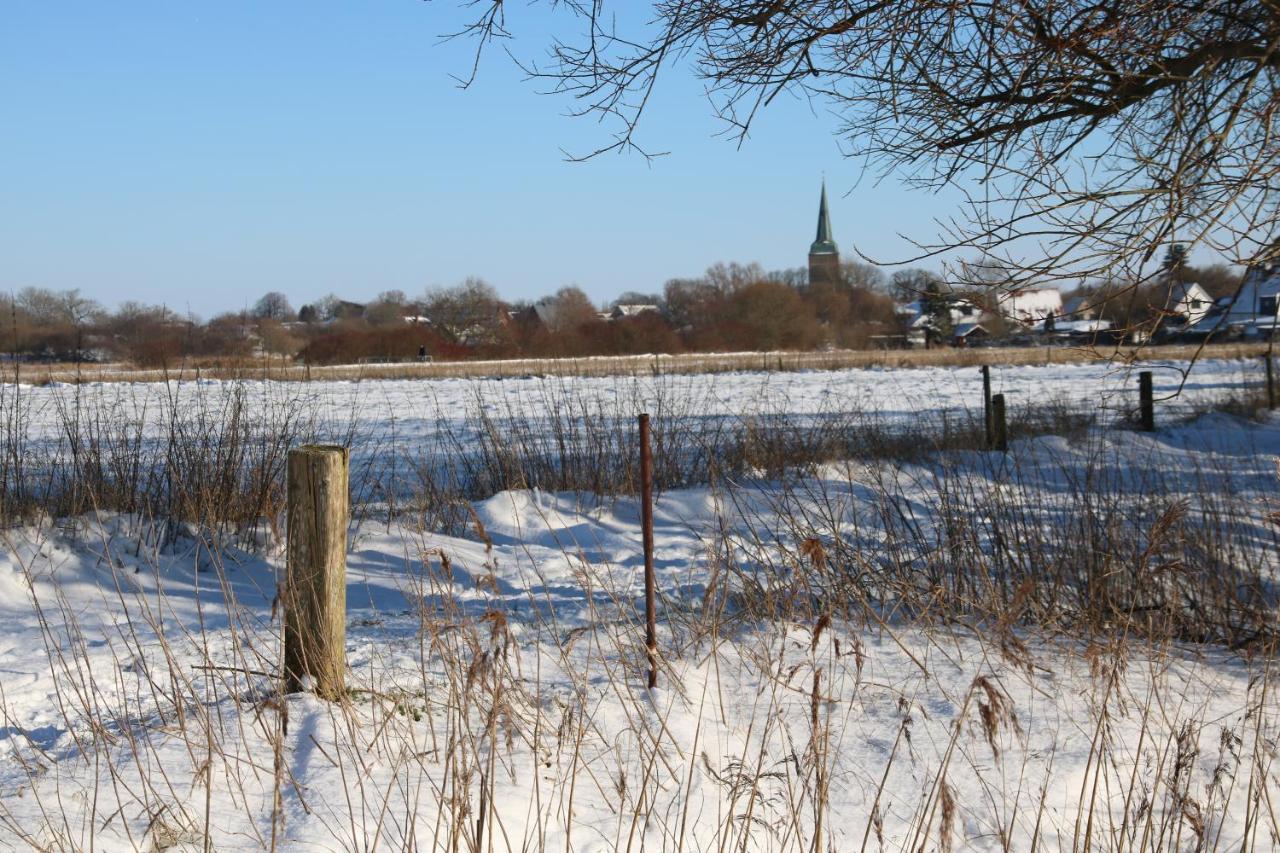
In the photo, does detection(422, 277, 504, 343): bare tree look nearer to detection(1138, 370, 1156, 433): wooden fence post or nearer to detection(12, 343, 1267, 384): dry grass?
detection(12, 343, 1267, 384): dry grass

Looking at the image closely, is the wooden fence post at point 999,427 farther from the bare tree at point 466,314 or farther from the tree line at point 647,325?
the bare tree at point 466,314

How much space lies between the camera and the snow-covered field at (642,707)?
2717 mm

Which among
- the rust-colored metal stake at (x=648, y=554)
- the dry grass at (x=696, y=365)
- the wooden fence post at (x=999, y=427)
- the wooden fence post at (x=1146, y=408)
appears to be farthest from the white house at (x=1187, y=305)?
the dry grass at (x=696, y=365)

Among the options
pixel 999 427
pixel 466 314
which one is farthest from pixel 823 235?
pixel 999 427

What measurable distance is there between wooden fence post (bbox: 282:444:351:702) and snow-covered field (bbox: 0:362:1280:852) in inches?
6.0

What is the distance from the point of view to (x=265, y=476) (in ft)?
22.2

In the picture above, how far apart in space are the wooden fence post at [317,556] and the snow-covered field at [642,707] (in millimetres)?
154

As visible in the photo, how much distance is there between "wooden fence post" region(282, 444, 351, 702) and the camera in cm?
355

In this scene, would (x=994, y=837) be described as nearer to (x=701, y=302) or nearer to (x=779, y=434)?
(x=779, y=434)

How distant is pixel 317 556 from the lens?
141 inches

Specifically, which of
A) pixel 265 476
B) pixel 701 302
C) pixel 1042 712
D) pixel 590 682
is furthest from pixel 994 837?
pixel 701 302

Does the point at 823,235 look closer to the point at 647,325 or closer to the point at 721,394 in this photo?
the point at 647,325

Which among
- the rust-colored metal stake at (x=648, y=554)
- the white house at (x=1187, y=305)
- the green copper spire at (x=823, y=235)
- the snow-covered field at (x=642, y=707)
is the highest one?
the green copper spire at (x=823, y=235)

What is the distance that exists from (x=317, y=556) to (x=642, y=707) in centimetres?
124
